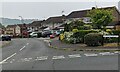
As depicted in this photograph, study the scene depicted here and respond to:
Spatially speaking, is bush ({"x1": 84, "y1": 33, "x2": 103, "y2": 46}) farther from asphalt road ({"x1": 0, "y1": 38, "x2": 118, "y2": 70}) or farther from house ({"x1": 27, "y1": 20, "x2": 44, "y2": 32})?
house ({"x1": 27, "y1": 20, "x2": 44, "y2": 32})

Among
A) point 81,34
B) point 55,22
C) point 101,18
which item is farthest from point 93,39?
point 55,22

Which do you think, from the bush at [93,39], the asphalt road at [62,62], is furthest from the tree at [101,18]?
the asphalt road at [62,62]

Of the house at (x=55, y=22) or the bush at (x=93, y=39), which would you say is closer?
the bush at (x=93, y=39)

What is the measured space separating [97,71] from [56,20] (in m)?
98.4

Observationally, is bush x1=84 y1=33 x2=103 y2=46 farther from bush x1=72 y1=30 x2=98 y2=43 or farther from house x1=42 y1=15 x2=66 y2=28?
house x1=42 y1=15 x2=66 y2=28

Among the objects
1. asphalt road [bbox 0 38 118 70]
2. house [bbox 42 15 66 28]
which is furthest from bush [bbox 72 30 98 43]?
house [bbox 42 15 66 28]

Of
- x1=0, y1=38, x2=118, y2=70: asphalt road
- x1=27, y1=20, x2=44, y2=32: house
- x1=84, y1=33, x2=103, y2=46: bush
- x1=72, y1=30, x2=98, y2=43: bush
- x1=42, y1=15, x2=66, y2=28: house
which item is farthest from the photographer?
x1=27, y1=20, x2=44, y2=32: house

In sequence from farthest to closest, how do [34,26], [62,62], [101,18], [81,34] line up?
1. [34,26]
2. [101,18]
3. [81,34]
4. [62,62]

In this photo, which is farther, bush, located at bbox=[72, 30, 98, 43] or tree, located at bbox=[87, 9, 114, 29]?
tree, located at bbox=[87, 9, 114, 29]

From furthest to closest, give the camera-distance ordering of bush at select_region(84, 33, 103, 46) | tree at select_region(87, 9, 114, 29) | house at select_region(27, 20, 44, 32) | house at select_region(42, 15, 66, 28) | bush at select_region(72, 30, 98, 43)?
house at select_region(27, 20, 44, 32), house at select_region(42, 15, 66, 28), tree at select_region(87, 9, 114, 29), bush at select_region(72, 30, 98, 43), bush at select_region(84, 33, 103, 46)

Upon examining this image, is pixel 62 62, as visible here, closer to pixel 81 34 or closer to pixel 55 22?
pixel 81 34

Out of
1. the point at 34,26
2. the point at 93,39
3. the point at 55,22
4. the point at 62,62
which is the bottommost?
the point at 34,26

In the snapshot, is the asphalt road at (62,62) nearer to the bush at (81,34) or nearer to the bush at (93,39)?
the bush at (93,39)

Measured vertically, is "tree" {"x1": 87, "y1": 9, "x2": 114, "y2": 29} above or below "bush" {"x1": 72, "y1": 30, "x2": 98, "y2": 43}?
above
